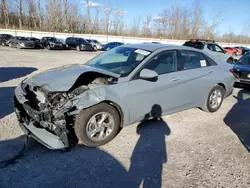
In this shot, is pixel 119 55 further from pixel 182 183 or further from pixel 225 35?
pixel 225 35

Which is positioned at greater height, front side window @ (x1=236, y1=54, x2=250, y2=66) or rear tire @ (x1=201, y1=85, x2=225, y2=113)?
front side window @ (x1=236, y1=54, x2=250, y2=66)

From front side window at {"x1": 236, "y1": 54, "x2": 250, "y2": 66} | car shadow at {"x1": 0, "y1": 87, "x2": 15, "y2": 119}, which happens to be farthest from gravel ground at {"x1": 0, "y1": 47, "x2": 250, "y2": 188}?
front side window at {"x1": 236, "y1": 54, "x2": 250, "y2": 66}

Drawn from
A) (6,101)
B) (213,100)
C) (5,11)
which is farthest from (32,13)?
(213,100)

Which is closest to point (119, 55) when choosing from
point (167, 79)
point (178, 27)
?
point (167, 79)

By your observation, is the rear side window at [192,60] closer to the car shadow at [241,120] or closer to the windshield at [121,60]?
the windshield at [121,60]

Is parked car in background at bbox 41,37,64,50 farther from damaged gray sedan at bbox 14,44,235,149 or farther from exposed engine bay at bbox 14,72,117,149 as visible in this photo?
exposed engine bay at bbox 14,72,117,149

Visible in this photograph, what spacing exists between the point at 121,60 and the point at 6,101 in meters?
3.23

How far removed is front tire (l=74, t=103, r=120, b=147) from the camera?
332cm

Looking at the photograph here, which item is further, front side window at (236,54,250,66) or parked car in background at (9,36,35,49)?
parked car in background at (9,36,35,49)

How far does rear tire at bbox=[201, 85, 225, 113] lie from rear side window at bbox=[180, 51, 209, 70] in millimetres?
718

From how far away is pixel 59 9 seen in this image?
48688 millimetres

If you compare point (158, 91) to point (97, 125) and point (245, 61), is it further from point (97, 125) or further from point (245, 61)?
point (245, 61)

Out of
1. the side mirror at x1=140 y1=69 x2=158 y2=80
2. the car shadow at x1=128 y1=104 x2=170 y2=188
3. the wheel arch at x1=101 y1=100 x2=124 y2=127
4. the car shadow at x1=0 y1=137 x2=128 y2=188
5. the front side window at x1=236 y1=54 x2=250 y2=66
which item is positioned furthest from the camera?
the front side window at x1=236 y1=54 x2=250 y2=66

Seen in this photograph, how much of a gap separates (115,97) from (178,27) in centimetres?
5481
